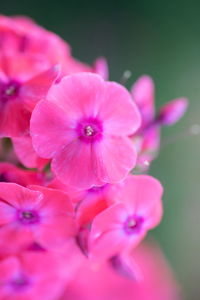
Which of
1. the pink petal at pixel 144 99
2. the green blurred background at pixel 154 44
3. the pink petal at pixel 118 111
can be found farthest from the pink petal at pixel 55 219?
the green blurred background at pixel 154 44

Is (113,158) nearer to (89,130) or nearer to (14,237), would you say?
(89,130)

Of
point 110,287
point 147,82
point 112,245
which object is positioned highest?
point 147,82

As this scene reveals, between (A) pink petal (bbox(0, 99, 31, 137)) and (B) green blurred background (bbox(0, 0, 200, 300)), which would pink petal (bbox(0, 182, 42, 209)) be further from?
(B) green blurred background (bbox(0, 0, 200, 300))

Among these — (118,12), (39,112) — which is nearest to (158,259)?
(39,112)

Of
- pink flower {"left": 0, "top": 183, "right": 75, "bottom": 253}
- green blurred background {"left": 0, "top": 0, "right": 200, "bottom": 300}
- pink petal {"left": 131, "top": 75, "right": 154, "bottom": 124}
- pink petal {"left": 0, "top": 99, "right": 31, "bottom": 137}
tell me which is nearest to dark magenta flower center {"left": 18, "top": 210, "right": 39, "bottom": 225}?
pink flower {"left": 0, "top": 183, "right": 75, "bottom": 253}

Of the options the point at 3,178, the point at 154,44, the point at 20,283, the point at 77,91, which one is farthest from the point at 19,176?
the point at 154,44

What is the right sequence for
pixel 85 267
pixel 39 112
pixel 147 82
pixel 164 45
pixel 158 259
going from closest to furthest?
pixel 39 112 → pixel 147 82 → pixel 85 267 → pixel 158 259 → pixel 164 45

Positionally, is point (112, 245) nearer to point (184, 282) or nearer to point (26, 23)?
point (26, 23)
